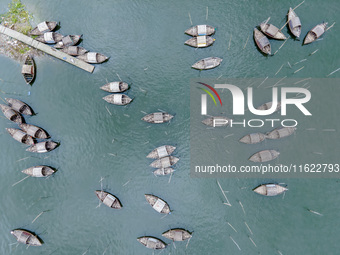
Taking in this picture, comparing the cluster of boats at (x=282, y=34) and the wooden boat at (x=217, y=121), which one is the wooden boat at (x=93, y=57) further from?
the cluster of boats at (x=282, y=34)

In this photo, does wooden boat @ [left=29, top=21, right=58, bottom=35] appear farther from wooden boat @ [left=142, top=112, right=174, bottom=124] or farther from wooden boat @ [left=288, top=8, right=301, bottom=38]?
wooden boat @ [left=288, top=8, right=301, bottom=38]

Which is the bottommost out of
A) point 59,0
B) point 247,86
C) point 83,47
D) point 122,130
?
point 122,130

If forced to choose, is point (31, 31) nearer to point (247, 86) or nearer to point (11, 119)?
point (11, 119)

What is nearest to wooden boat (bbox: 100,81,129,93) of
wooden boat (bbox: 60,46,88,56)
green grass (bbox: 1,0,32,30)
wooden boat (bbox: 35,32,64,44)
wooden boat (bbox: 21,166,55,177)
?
wooden boat (bbox: 60,46,88,56)

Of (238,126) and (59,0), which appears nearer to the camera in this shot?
(238,126)

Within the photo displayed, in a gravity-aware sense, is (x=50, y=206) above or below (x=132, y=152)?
below

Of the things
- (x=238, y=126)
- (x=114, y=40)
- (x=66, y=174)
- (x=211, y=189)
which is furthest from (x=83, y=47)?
(x=211, y=189)
